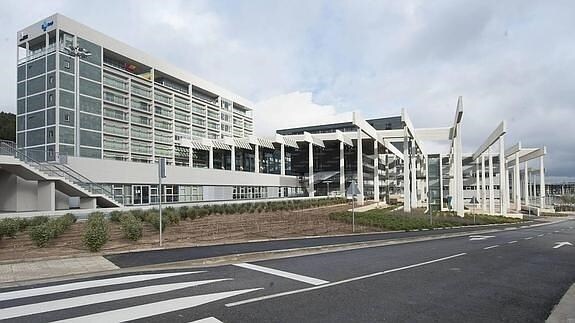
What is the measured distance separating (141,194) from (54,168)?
13.8 m

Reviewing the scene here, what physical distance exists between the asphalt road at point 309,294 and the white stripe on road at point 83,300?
16 millimetres

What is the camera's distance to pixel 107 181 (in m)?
33.5

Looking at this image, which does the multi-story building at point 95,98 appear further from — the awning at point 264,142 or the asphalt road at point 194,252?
the asphalt road at point 194,252

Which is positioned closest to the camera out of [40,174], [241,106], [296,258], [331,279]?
[331,279]

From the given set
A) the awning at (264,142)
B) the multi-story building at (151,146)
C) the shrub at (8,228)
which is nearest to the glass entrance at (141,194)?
the multi-story building at (151,146)

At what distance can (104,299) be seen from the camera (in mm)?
6566

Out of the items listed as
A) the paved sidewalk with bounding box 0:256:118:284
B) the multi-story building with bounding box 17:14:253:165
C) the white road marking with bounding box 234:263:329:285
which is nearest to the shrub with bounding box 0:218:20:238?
the paved sidewalk with bounding box 0:256:118:284

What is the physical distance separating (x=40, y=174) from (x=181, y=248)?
1684 cm

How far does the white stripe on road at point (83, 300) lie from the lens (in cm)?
592

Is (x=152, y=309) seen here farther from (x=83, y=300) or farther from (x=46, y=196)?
(x=46, y=196)

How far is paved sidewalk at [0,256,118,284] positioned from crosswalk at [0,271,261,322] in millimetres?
1187

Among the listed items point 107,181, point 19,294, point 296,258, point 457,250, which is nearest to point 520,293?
point 296,258

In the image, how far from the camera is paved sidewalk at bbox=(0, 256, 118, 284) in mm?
8492

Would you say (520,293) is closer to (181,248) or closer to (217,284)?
(217,284)
